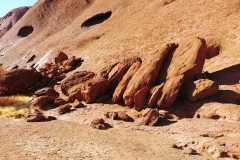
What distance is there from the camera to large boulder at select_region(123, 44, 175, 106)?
48.4 ft

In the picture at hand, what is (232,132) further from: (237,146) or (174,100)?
(174,100)

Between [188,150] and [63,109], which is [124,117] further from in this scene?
[188,150]

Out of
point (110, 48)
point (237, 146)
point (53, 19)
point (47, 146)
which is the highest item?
point (53, 19)

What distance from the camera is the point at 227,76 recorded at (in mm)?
14742

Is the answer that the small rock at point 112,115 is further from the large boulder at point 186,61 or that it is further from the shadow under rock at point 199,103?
the large boulder at point 186,61

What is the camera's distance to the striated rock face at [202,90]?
12977 millimetres

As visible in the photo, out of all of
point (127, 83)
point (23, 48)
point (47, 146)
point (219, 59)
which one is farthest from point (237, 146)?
point (23, 48)

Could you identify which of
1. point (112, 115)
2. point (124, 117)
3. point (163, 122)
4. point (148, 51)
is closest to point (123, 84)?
point (112, 115)

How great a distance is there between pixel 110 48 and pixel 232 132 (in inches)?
745

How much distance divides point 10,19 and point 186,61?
3060 inches

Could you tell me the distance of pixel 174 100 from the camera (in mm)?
13516

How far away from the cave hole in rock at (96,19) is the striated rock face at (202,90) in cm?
3009

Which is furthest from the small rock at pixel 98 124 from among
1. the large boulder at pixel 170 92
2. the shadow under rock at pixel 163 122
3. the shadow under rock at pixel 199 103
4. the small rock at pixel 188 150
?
the small rock at pixel 188 150

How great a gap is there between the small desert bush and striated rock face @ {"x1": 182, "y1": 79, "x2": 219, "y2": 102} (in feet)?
31.8
